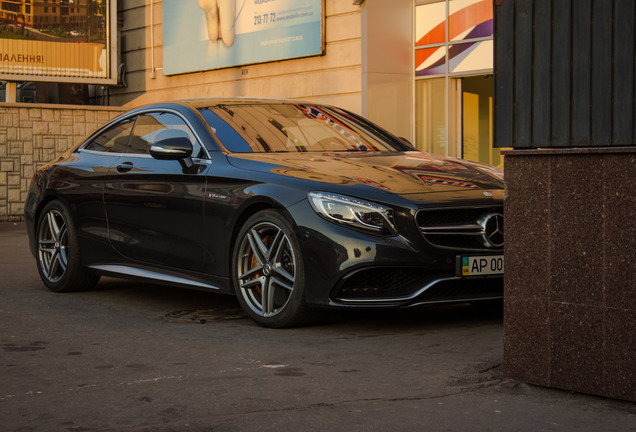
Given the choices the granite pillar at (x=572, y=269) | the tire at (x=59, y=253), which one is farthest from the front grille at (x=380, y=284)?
the tire at (x=59, y=253)

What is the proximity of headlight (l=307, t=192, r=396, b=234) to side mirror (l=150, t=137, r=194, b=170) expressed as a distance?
1324 millimetres

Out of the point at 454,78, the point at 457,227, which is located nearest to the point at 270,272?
the point at 457,227

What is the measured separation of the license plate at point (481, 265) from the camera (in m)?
6.10

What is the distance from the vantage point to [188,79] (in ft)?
73.5

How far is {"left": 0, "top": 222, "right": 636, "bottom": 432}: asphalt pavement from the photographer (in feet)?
13.6

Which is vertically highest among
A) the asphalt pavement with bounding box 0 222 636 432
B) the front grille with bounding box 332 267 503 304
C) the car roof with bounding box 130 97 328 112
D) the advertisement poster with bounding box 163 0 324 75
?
the advertisement poster with bounding box 163 0 324 75

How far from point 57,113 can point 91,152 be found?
12519mm

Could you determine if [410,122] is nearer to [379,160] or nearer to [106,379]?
[379,160]

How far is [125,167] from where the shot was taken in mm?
7828

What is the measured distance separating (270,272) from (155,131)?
6.39 ft

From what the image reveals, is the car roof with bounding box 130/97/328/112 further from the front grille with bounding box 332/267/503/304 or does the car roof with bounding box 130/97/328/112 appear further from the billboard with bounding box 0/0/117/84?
the billboard with bounding box 0/0/117/84

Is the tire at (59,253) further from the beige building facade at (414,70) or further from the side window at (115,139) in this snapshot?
the beige building facade at (414,70)

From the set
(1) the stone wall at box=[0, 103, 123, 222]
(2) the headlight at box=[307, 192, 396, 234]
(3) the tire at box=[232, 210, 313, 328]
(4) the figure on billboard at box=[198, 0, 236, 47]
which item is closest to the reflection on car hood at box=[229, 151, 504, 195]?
(2) the headlight at box=[307, 192, 396, 234]

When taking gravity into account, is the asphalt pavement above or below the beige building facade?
below
